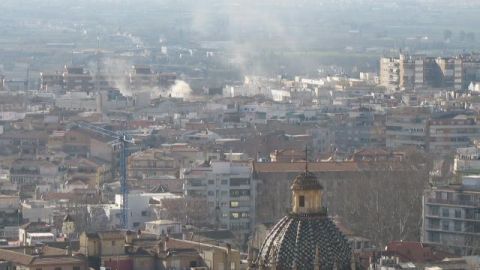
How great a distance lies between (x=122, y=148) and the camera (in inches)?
3273

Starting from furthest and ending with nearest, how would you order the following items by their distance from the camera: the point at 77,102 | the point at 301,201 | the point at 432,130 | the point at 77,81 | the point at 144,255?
the point at 77,81, the point at 77,102, the point at 432,130, the point at 144,255, the point at 301,201

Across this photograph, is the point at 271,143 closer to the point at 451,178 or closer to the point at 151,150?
the point at 151,150

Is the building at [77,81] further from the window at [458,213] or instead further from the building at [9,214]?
the window at [458,213]

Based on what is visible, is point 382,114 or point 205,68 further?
point 205,68

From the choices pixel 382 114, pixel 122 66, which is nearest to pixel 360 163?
pixel 382 114

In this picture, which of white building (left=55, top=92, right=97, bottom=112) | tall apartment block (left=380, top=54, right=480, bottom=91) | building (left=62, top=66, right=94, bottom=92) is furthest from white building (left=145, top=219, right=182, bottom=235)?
building (left=62, top=66, right=94, bottom=92)

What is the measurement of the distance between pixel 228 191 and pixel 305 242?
124 ft

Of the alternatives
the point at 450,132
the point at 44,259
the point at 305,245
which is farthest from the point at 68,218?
the point at 450,132

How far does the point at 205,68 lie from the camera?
170 meters

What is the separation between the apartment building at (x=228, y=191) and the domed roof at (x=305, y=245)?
3480 cm

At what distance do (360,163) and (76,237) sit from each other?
60.3 feet

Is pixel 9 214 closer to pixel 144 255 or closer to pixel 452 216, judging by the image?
pixel 452 216

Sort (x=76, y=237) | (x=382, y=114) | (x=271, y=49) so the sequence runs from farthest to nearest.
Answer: (x=271, y=49) → (x=382, y=114) → (x=76, y=237)

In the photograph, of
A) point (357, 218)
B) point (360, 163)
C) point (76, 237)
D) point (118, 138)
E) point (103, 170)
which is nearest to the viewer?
point (76, 237)
